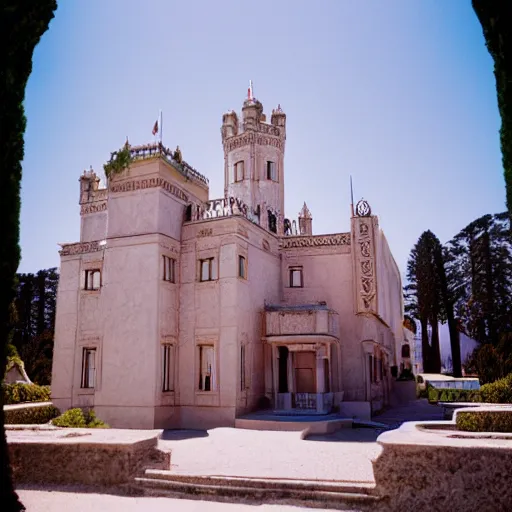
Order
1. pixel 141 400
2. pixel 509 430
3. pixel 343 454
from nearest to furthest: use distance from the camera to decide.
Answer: pixel 509 430 < pixel 343 454 < pixel 141 400

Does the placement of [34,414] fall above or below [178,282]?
below

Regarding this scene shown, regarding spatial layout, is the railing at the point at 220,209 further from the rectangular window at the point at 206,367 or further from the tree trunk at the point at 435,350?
the tree trunk at the point at 435,350

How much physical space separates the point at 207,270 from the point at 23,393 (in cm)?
984

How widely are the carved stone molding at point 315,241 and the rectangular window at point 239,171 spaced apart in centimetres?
730

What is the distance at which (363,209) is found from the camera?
24109 mm

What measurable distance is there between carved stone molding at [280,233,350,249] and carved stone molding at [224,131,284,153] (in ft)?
27.1

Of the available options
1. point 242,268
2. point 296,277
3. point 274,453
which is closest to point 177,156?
point 242,268

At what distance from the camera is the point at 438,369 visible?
4447 centimetres

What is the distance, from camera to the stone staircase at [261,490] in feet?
27.1

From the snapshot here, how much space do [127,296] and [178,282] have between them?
84.5 inches

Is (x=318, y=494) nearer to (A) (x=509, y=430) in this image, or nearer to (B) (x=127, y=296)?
(A) (x=509, y=430)

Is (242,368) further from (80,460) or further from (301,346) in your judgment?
(80,460)

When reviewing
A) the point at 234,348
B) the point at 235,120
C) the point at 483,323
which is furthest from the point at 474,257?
the point at 234,348

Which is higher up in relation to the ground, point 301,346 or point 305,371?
point 301,346
